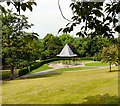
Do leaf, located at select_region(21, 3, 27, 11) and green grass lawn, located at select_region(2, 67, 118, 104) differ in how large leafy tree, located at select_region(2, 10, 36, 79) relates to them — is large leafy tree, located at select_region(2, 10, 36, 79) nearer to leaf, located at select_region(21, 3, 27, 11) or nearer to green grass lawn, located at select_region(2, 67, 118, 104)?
green grass lawn, located at select_region(2, 67, 118, 104)

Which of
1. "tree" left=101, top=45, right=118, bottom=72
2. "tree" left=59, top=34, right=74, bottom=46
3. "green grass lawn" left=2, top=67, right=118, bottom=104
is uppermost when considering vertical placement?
"tree" left=59, top=34, right=74, bottom=46

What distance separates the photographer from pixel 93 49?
68188 mm

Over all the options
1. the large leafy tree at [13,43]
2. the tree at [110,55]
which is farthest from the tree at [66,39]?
the tree at [110,55]

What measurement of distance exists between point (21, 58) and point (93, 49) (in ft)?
114

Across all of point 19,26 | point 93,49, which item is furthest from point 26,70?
point 93,49

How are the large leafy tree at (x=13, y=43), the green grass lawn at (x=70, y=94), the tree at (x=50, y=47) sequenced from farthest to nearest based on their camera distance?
the tree at (x=50, y=47) → the large leafy tree at (x=13, y=43) → the green grass lawn at (x=70, y=94)

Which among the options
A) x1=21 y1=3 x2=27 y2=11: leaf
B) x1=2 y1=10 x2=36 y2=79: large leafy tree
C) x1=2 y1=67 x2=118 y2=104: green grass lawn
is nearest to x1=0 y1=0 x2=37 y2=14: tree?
x1=21 y1=3 x2=27 y2=11: leaf

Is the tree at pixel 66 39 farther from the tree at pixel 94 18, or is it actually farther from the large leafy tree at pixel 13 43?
the tree at pixel 94 18

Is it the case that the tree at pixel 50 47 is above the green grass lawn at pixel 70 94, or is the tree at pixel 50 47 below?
above

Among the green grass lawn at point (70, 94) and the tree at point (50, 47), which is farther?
the tree at point (50, 47)

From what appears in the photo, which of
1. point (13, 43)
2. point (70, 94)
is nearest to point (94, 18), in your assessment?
point (70, 94)

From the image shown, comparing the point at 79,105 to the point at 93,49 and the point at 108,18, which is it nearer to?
the point at 108,18

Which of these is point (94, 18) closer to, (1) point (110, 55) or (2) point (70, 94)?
(2) point (70, 94)

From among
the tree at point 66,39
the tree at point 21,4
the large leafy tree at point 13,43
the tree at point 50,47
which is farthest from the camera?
the tree at point 66,39
